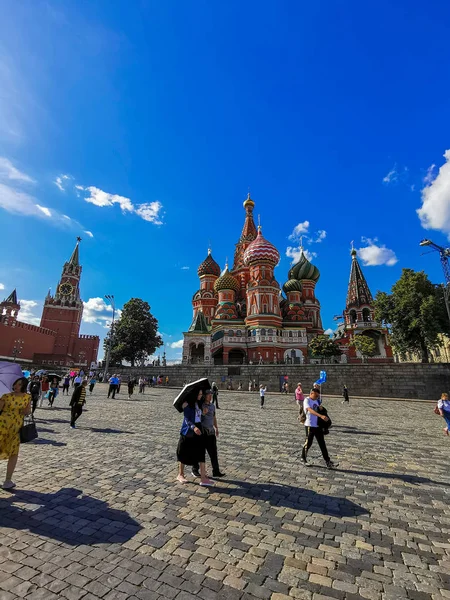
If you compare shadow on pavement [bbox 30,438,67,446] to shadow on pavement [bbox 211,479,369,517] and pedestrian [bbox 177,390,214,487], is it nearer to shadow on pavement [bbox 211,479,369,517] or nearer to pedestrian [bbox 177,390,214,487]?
pedestrian [bbox 177,390,214,487]

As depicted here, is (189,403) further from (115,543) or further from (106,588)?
(106,588)

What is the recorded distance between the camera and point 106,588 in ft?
8.39

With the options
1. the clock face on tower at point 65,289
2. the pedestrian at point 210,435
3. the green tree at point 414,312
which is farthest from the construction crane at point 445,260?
the clock face on tower at point 65,289

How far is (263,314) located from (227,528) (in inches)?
1416

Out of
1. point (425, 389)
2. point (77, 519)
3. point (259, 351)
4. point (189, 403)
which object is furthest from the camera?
point (259, 351)

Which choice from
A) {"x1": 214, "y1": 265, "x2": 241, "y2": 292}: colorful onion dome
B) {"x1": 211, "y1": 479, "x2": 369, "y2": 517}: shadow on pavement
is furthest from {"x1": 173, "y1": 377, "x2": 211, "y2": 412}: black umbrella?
{"x1": 214, "y1": 265, "x2": 241, "y2": 292}: colorful onion dome

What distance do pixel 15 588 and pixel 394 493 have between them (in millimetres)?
5022

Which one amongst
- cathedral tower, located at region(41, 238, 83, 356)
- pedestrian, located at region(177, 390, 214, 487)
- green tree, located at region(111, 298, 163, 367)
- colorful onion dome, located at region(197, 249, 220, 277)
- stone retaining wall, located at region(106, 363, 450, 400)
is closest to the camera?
pedestrian, located at region(177, 390, 214, 487)

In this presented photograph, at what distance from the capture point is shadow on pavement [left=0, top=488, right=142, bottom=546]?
3.37m

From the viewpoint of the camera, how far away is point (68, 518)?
3729 millimetres

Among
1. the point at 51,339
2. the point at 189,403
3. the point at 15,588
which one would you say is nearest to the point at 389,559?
the point at 189,403

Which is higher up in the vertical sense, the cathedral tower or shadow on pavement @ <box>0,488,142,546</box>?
the cathedral tower

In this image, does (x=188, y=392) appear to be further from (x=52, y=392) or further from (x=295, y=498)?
(x=52, y=392)

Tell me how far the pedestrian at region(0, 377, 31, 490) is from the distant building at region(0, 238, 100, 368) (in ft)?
173
